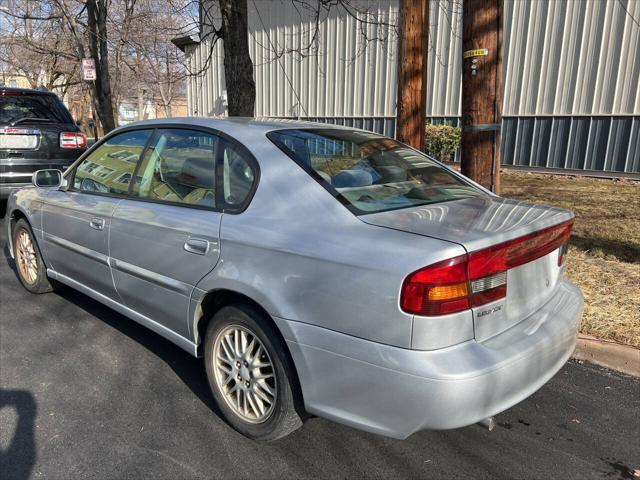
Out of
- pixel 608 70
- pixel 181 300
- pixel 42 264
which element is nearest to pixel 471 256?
pixel 181 300

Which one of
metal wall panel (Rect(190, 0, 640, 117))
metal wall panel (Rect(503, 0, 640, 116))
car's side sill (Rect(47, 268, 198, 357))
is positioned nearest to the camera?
car's side sill (Rect(47, 268, 198, 357))

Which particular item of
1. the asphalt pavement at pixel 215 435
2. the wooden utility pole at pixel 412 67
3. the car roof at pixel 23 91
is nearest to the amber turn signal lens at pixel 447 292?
the asphalt pavement at pixel 215 435

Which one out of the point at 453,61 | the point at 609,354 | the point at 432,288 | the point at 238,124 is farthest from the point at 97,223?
the point at 453,61

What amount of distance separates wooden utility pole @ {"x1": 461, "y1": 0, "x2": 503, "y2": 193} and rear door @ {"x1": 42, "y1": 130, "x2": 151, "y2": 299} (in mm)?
2783

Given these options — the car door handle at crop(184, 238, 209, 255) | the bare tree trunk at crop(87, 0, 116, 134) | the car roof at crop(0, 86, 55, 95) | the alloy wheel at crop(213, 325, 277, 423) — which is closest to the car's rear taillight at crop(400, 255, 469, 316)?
the alloy wheel at crop(213, 325, 277, 423)

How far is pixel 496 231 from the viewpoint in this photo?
2.17 m

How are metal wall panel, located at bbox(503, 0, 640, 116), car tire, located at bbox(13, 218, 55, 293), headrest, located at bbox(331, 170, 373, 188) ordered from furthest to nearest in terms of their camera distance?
metal wall panel, located at bbox(503, 0, 640, 116)
car tire, located at bbox(13, 218, 55, 293)
headrest, located at bbox(331, 170, 373, 188)

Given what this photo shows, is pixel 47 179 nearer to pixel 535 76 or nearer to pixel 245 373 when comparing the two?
pixel 245 373

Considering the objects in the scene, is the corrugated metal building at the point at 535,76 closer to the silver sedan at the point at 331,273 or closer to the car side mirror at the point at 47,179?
the car side mirror at the point at 47,179

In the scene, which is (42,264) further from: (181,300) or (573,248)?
(573,248)

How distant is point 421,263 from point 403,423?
66 cm

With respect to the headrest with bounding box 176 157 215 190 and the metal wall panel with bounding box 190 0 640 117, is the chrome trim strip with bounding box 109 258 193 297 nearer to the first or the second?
the headrest with bounding box 176 157 215 190

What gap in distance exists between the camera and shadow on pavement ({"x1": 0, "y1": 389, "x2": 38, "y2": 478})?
2.44 m

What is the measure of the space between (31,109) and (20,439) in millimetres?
6236
